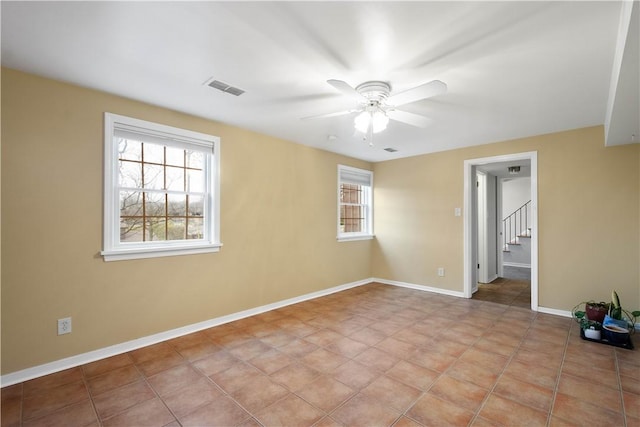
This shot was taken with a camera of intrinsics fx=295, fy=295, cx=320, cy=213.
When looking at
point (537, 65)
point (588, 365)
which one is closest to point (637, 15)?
point (537, 65)

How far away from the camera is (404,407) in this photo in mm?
1968

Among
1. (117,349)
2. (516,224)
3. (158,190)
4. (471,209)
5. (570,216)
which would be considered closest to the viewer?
(117,349)

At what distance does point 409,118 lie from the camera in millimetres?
3184

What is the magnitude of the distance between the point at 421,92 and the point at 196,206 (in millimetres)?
2638

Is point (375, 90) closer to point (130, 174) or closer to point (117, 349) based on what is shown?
point (130, 174)

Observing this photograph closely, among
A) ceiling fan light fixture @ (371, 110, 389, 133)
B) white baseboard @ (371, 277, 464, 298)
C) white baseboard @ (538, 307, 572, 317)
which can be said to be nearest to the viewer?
ceiling fan light fixture @ (371, 110, 389, 133)

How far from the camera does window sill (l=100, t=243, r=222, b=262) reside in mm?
2692

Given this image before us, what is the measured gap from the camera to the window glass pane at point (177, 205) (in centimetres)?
322

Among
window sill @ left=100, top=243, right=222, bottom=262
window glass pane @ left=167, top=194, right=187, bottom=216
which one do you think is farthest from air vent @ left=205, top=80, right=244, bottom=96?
window sill @ left=100, top=243, right=222, bottom=262

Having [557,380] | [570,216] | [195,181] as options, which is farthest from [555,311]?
[195,181]

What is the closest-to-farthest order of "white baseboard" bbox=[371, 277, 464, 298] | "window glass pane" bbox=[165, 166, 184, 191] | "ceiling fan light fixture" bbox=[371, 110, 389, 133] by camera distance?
"ceiling fan light fixture" bbox=[371, 110, 389, 133]
"window glass pane" bbox=[165, 166, 184, 191]
"white baseboard" bbox=[371, 277, 464, 298]

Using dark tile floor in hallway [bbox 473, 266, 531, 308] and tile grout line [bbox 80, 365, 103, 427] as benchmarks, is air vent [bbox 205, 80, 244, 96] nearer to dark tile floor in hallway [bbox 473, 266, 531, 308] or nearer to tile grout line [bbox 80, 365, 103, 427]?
tile grout line [bbox 80, 365, 103, 427]

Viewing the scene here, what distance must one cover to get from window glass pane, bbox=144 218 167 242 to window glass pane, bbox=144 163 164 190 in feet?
1.13

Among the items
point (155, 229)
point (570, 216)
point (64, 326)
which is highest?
point (570, 216)
